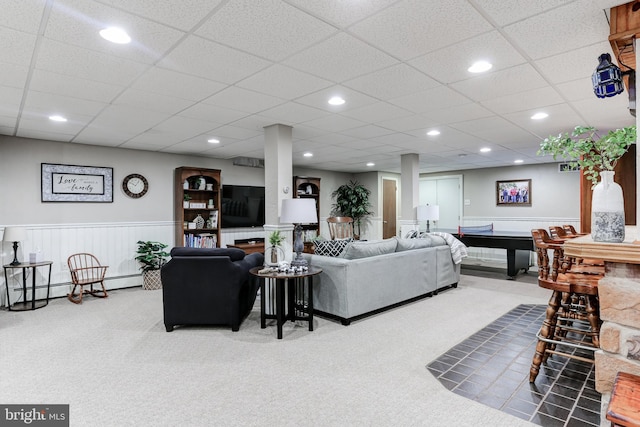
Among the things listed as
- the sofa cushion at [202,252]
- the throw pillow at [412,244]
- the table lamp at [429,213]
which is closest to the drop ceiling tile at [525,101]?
the throw pillow at [412,244]

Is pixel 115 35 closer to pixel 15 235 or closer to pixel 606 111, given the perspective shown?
pixel 15 235

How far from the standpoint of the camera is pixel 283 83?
9.45 feet

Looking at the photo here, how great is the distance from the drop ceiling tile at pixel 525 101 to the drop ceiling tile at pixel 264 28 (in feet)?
6.78

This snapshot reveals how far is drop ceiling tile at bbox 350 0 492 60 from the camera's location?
181cm

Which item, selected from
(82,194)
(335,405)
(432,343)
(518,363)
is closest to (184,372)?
(335,405)

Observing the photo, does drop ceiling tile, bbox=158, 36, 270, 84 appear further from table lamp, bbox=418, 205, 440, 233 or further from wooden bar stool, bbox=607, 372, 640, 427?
table lamp, bbox=418, 205, 440, 233

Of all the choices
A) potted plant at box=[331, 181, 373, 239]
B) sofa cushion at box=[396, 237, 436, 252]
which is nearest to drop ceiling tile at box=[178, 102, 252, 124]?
sofa cushion at box=[396, 237, 436, 252]

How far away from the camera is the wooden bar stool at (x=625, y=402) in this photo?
3.65 ft

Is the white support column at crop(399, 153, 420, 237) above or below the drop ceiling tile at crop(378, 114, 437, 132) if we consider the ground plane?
below

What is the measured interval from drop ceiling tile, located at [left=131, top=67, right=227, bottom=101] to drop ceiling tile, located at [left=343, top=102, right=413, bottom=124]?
4.68 ft

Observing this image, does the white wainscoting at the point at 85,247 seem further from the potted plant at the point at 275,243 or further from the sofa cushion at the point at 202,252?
the potted plant at the point at 275,243

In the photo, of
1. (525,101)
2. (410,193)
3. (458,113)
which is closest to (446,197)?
(410,193)

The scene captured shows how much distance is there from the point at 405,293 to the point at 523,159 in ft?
15.2

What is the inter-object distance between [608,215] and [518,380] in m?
1.50
